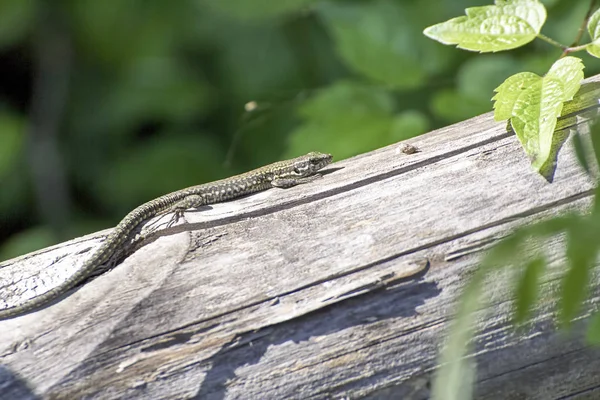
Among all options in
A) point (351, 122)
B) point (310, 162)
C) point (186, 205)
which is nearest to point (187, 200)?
point (186, 205)

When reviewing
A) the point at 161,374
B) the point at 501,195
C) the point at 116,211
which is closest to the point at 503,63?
the point at 501,195

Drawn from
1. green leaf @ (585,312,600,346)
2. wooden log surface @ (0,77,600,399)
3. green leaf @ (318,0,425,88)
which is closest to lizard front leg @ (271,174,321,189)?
wooden log surface @ (0,77,600,399)

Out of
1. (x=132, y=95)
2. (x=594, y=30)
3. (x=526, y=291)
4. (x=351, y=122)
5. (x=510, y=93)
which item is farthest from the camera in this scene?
(x=132, y=95)

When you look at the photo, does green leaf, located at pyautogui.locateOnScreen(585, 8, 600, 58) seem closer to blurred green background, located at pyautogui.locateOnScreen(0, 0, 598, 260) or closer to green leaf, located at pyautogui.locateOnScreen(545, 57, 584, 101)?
green leaf, located at pyautogui.locateOnScreen(545, 57, 584, 101)

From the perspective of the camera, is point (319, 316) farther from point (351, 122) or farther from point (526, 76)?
point (351, 122)

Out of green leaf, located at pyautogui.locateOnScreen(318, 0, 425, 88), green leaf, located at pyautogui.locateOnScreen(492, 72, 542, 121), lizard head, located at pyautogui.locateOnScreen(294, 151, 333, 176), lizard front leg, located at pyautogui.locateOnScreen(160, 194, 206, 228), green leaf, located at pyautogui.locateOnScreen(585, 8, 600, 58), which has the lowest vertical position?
green leaf, located at pyautogui.locateOnScreen(492, 72, 542, 121)

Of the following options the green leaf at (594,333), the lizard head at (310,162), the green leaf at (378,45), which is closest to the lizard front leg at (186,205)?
the lizard head at (310,162)
